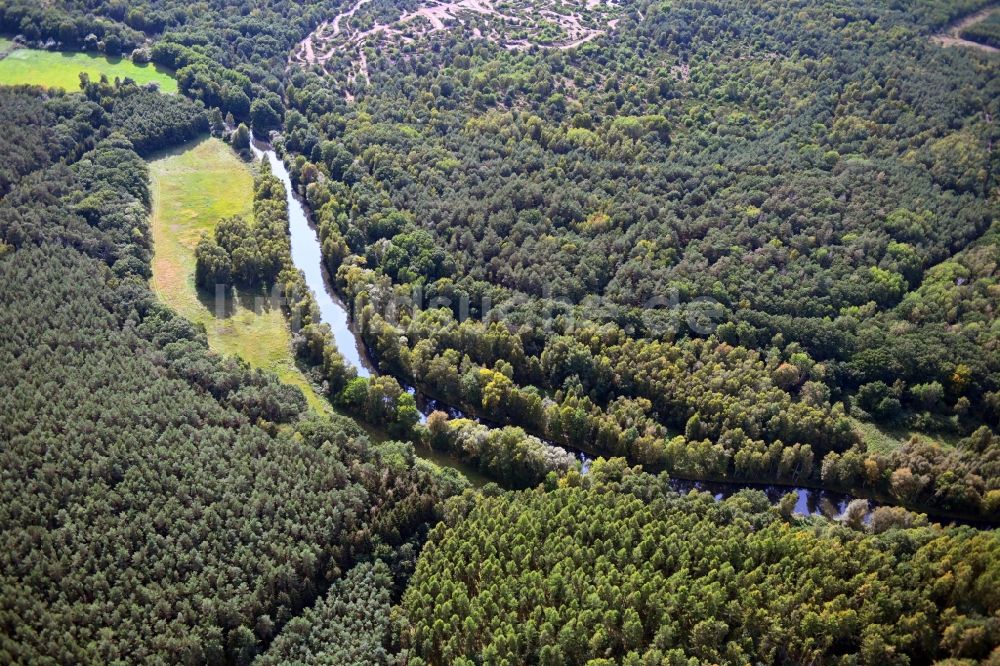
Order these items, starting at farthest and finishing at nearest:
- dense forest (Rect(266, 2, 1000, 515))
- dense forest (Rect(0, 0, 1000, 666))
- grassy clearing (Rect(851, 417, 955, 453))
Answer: grassy clearing (Rect(851, 417, 955, 453)), dense forest (Rect(266, 2, 1000, 515)), dense forest (Rect(0, 0, 1000, 666))

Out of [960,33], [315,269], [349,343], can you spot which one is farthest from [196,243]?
[960,33]

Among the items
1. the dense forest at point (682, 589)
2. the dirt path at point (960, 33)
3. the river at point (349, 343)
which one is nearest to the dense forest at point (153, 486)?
the dense forest at point (682, 589)

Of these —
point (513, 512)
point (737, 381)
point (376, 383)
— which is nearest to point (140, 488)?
point (376, 383)

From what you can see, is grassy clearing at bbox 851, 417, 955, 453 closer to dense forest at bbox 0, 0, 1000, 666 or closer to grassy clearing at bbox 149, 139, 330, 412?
dense forest at bbox 0, 0, 1000, 666

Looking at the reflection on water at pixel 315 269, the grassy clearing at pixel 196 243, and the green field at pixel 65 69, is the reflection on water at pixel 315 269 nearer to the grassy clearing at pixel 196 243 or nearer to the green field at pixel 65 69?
the grassy clearing at pixel 196 243

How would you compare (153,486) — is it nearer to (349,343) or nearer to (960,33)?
(349,343)

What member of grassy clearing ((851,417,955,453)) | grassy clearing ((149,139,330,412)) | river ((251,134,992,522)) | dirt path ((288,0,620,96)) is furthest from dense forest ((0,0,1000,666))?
dirt path ((288,0,620,96))

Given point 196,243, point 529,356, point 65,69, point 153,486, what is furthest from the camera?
point 65,69
